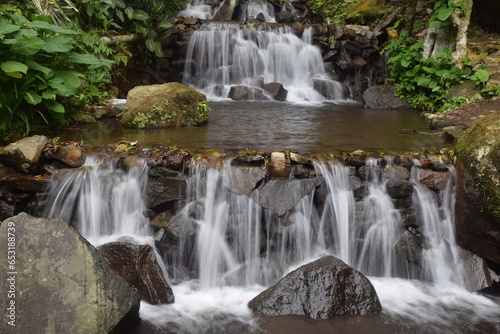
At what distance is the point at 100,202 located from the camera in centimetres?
474

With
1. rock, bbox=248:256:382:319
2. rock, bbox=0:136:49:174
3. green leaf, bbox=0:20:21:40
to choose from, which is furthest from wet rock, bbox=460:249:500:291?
green leaf, bbox=0:20:21:40

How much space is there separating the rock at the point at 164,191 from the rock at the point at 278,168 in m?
1.02

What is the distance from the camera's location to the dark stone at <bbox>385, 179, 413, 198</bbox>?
15.9 ft

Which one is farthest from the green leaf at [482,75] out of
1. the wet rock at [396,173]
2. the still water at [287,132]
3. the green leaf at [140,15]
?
the green leaf at [140,15]

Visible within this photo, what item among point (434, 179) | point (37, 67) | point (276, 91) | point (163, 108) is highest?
point (276, 91)

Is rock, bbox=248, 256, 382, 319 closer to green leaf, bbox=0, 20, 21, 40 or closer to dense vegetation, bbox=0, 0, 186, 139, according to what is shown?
dense vegetation, bbox=0, 0, 186, 139

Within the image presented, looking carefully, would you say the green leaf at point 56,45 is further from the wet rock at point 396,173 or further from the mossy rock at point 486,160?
the mossy rock at point 486,160

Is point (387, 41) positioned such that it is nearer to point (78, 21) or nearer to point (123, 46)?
point (123, 46)

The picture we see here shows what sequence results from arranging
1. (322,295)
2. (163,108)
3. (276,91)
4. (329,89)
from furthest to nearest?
1. (329,89)
2. (276,91)
3. (163,108)
4. (322,295)

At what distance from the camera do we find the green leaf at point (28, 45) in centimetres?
484

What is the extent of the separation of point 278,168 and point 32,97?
3200 mm

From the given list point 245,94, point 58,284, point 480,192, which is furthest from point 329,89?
point 58,284

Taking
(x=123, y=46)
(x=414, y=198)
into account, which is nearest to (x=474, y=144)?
(x=414, y=198)

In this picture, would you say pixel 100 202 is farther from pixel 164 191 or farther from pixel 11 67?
pixel 11 67
